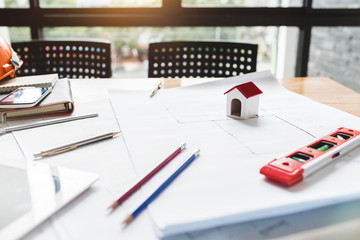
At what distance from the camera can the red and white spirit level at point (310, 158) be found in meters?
0.43

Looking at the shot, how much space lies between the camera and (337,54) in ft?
7.66

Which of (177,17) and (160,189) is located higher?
(177,17)

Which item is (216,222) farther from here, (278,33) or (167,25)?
(278,33)

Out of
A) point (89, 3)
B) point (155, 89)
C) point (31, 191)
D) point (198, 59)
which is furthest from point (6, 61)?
point (89, 3)

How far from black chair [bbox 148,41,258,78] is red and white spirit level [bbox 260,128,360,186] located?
0.74 meters

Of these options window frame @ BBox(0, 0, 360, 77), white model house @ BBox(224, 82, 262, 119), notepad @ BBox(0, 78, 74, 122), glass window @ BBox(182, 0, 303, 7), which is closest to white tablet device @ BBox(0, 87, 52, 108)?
notepad @ BBox(0, 78, 74, 122)

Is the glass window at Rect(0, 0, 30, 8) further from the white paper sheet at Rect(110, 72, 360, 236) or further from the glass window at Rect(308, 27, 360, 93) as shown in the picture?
the glass window at Rect(308, 27, 360, 93)

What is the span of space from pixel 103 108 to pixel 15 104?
183 millimetres

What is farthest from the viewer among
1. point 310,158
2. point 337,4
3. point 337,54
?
point 337,54

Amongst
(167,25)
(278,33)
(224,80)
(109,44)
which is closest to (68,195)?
(224,80)

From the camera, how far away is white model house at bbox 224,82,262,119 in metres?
0.70

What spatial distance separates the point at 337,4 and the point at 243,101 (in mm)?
1756

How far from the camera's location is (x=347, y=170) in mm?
473

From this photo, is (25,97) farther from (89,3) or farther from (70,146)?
(89,3)
